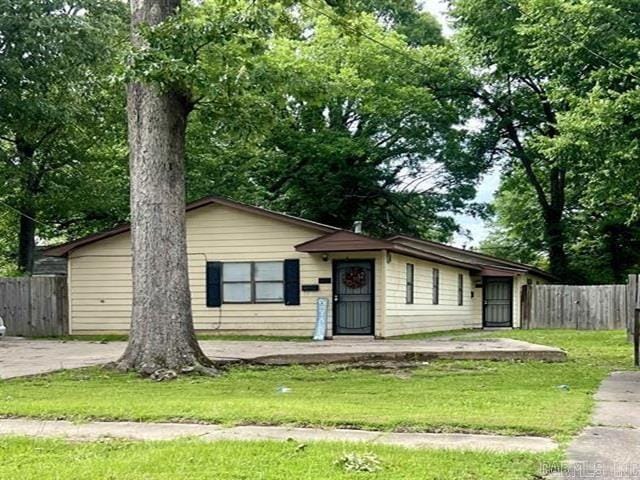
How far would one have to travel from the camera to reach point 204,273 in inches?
742

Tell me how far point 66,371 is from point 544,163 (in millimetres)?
24813

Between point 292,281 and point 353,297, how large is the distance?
5.12 ft

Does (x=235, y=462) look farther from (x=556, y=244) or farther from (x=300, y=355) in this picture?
(x=556, y=244)

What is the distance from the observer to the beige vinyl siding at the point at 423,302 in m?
18.0

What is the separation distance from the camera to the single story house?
1764 cm

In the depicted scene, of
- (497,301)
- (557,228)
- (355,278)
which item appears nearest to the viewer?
(355,278)

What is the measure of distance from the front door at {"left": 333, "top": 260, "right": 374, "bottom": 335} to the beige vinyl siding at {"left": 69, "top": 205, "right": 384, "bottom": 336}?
0.64 ft

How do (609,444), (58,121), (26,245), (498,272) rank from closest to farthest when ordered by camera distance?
(609,444)
(58,121)
(26,245)
(498,272)

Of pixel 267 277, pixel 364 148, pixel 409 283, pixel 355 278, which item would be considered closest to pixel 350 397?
pixel 355 278

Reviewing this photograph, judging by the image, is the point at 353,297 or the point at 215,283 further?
the point at 215,283

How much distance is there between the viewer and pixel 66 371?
410 inches

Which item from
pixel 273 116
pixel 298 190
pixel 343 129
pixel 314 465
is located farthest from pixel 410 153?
pixel 314 465

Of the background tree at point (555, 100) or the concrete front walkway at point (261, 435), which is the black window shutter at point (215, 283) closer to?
the background tree at point (555, 100)

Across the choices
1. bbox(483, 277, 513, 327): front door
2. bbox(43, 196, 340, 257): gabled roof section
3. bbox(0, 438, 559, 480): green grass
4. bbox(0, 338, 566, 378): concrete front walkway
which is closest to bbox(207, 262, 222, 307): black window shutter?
bbox(43, 196, 340, 257): gabled roof section
